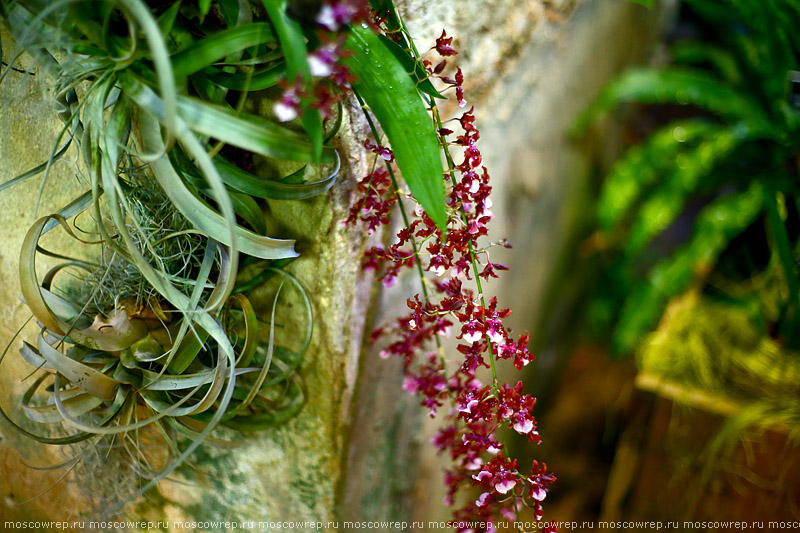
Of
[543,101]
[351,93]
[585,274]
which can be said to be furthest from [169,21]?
[585,274]

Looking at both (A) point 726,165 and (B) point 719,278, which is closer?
(A) point 726,165

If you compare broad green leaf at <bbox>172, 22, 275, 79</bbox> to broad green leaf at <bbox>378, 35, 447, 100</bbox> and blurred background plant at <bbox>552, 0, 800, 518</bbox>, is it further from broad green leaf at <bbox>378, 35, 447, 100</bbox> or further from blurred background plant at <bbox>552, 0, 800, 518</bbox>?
blurred background plant at <bbox>552, 0, 800, 518</bbox>

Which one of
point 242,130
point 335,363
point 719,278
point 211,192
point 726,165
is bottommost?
point 719,278

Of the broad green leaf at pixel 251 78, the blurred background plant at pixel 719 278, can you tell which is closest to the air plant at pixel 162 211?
the broad green leaf at pixel 251 78

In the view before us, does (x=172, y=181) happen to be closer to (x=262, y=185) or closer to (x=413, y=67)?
(x=262, y=185)

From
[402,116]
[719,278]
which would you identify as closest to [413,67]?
[402,116]

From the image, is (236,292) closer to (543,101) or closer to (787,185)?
(543,101)
